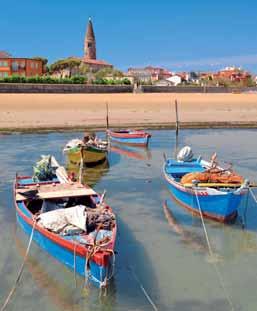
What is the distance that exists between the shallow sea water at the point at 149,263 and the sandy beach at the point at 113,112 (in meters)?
20.4

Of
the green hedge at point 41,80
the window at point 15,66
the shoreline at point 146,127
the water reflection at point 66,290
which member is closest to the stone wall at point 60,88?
the green hedge at point 41,80

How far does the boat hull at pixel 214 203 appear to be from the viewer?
12620mm

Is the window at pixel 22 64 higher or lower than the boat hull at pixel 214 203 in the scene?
higher

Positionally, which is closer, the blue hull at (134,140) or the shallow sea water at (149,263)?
the shallow sea water at (149,263)

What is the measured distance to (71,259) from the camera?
374 inches

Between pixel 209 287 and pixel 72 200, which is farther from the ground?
pixel 72 200

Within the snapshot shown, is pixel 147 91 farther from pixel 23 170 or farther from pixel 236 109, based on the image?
pixel 23 170

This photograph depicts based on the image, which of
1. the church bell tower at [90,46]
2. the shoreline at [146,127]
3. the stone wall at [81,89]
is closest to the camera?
the shoreline at [146,127]

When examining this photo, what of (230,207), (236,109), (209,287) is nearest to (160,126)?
(236,109)

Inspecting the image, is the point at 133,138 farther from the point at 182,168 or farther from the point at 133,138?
the point at 182,168

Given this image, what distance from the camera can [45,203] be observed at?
1222cm

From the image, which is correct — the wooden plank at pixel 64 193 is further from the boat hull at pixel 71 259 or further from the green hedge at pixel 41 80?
the green hedge at pixel 41 80

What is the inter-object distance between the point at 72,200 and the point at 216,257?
424cm

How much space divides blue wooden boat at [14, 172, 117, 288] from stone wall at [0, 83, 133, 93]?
47142 millimetres
